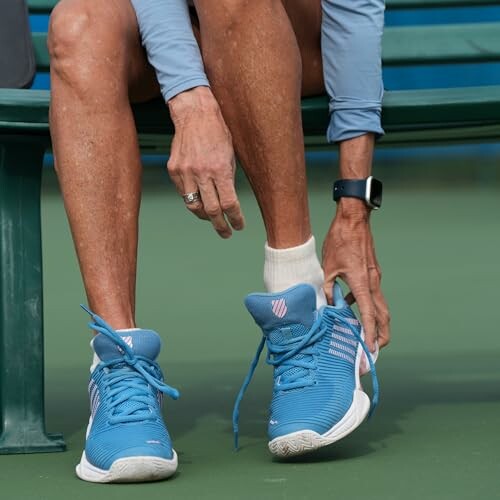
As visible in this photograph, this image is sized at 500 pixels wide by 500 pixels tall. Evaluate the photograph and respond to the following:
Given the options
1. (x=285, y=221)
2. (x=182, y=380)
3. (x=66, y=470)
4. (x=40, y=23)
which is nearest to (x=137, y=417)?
(x=66, y=470)

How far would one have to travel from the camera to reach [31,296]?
187 centimetres

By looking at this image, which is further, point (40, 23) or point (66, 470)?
point (40, 23)

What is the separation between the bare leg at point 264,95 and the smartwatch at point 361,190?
100 millimetres

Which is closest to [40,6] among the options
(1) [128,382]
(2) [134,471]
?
(1) [128,382]

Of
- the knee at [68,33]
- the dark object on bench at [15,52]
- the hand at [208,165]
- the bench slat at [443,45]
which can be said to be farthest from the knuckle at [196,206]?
the bench slat at [443,45]

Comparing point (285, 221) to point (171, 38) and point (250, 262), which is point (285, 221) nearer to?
point (171, 38)

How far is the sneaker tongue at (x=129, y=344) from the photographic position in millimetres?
1675

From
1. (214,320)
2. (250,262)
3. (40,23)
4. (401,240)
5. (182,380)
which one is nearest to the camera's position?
(182,380)

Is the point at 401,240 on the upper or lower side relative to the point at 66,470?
lower

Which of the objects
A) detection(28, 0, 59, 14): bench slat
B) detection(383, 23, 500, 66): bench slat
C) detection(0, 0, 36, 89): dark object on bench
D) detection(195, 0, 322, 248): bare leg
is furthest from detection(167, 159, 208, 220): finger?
detection(28, 0, 59, 14): bench slat

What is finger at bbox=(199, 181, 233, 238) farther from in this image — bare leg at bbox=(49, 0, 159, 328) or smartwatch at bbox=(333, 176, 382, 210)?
smartwatch at bbox=(333, 176, 382, 210)

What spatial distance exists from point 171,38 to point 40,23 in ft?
14.5

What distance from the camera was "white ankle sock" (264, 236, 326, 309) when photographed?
1727mm

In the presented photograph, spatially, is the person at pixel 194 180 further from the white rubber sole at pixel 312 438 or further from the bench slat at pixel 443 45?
the bench slat at pixel 443 45
